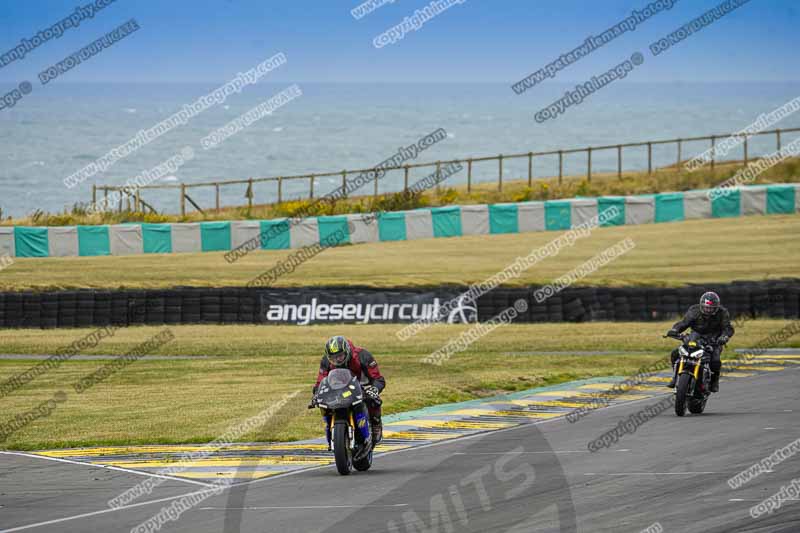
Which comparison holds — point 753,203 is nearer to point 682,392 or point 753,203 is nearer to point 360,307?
point 360,307

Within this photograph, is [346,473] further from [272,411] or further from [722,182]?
[722,182]

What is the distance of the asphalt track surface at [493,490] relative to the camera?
10828mm

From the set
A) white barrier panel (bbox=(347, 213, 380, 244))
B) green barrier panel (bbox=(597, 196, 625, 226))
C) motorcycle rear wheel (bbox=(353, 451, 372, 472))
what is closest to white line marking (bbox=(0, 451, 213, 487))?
motorcycle rear wheel (bbox=(353, 451, 372, 472))

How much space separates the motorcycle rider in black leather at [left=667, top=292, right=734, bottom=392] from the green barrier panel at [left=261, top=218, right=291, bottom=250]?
26.9 meters

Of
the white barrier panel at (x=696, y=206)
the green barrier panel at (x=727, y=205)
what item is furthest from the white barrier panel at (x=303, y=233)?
the green barrier panel at (x=727, y=205)

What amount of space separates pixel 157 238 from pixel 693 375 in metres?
29.4

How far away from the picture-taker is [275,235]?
4378 cm

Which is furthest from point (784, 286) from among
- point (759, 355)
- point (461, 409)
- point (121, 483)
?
point (121, 483)

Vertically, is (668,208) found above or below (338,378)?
above

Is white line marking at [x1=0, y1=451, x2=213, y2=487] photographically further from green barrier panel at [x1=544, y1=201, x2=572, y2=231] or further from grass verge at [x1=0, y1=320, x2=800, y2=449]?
green barrier panel at [x1=544, y1=201, x2=572, y2=231]

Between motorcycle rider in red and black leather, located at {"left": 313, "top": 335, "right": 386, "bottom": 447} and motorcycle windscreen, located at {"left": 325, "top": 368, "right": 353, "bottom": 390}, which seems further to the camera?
motorcycle rider in red and black leather, located at {"left": 313, "top": 335, "right": 386, "bottom": 447}

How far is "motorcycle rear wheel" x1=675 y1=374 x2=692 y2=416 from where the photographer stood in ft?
57.8

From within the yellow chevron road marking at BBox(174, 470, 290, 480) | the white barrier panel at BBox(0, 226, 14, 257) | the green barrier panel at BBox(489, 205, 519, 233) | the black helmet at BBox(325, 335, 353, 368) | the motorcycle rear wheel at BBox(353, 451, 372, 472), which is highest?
the green barrier panel at BBox(489, 205, 519, 233)

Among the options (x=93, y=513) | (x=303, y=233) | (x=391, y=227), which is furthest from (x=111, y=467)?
(x=391, y=227)
